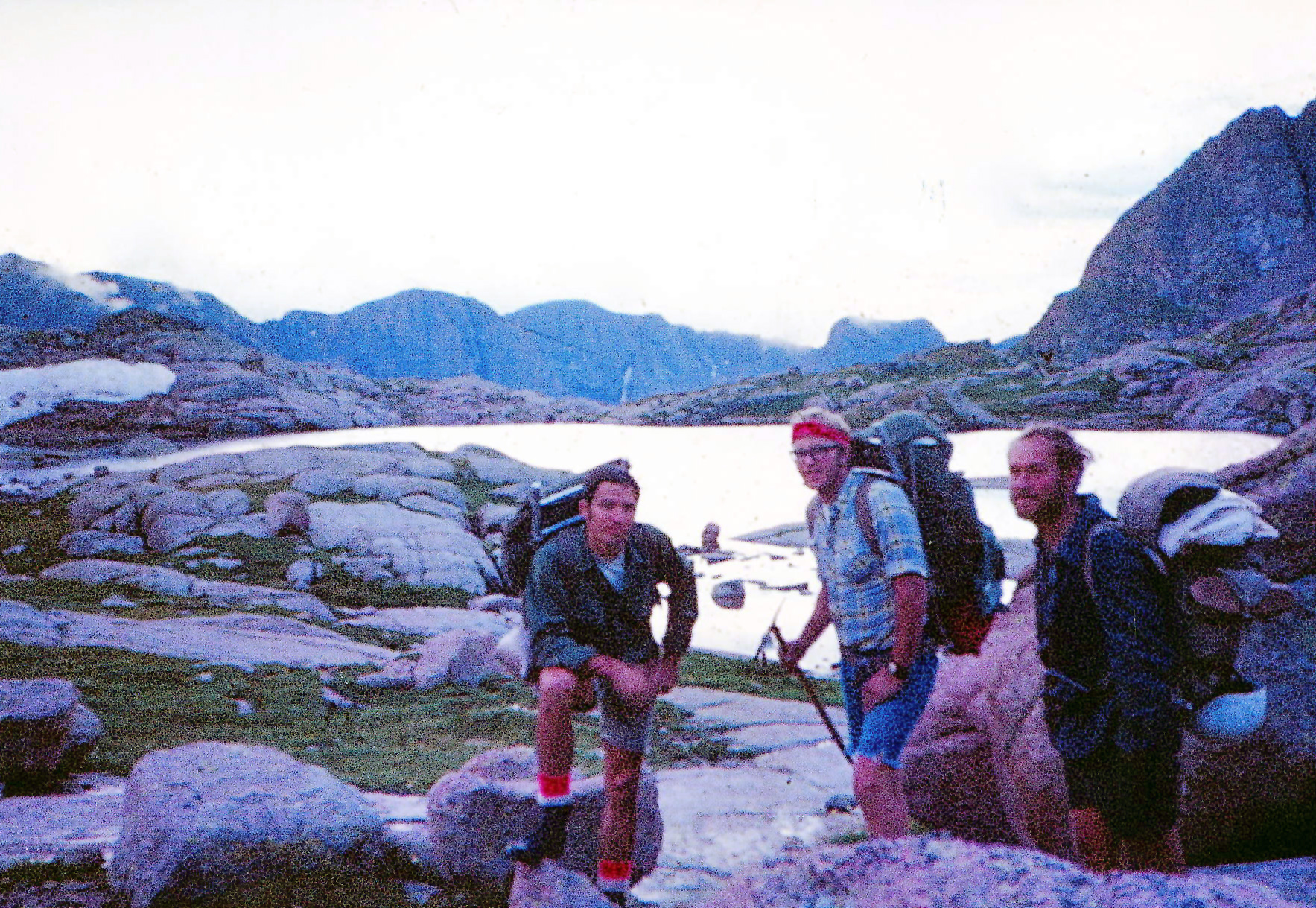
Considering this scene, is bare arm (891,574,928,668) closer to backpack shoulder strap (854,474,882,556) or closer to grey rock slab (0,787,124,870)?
backpack shoulder strap (854,474,882,556)

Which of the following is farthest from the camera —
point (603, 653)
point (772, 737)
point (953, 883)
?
point (772, 737)

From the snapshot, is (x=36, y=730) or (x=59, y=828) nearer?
(x=59, y=828)

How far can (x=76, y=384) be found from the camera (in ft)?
452

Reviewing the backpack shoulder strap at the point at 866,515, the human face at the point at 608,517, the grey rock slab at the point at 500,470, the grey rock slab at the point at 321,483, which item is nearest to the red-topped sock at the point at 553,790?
the human face at the point at 608,517

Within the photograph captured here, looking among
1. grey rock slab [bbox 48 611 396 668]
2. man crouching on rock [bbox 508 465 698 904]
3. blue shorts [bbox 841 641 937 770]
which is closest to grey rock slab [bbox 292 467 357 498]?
grey rock slab [bbox 48 611 396 668]

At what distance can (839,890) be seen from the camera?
2.30 metres

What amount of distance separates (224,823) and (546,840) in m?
1.52

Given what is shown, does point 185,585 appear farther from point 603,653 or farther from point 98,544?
point 603,653

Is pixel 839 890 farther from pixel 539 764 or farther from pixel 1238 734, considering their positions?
pixel 539 764

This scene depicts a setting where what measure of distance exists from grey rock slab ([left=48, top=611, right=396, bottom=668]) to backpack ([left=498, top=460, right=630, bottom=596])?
8644 millimetres

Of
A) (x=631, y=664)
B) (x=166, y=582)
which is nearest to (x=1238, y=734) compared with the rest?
(x=631, y=664)

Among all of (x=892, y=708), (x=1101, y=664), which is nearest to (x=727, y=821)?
(x=892, y=708)

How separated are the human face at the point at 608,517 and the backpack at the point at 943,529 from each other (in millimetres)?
1085

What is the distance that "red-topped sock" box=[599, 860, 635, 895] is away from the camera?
176 inches
